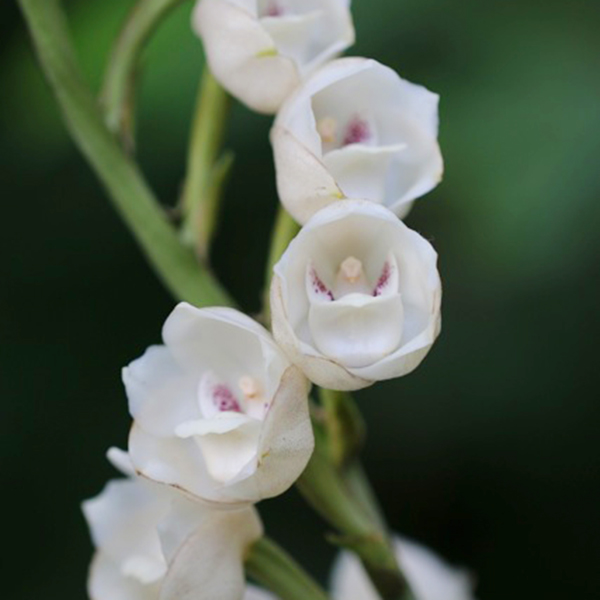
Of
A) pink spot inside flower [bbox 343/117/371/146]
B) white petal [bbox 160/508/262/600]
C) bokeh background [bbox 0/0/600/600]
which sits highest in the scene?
pink spot inside flower [bbox 343/117/371/146]

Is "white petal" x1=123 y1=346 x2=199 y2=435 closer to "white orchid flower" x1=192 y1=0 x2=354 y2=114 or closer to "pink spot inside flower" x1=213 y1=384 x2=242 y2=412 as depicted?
"pink spot inside flower" x1=213 y1=384 x2=242 y2=412

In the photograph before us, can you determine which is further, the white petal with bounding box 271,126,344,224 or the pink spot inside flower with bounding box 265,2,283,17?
the pink spot inside flower with bounding box 265,2,283,17

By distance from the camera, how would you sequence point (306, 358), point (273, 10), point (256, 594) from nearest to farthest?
point (306, 358) < point (273, 10) < point (256, 594)

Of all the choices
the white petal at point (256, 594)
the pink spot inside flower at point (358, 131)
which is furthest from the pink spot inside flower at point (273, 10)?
the white petal at point (256, 594)

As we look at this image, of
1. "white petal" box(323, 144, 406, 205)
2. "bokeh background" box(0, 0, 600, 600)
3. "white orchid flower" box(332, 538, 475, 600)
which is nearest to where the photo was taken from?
"white petal" box(323, 144, 406, 205)

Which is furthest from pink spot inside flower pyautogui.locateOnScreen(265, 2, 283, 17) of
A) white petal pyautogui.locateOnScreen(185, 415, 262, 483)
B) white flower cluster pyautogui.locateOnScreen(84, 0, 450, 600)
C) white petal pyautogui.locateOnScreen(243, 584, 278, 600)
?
white petal pyautogui.locateOnScreen(243, 584, 278, 600)

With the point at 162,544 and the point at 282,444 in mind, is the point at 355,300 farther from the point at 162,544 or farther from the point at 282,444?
the point at 162,544

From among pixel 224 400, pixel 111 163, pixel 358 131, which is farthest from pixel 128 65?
pixel 224 400

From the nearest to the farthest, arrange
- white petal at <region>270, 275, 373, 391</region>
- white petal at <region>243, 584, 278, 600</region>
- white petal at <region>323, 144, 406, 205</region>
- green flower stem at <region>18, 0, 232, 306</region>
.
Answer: white petal at <region>270, 275, 373, 391</region> → white petal at <region>323, 144, 406, 205</region> → green flower stem at <region>18, 0, 232, 306</region> → white petal at <region>243, 584, 278, 600</region>
